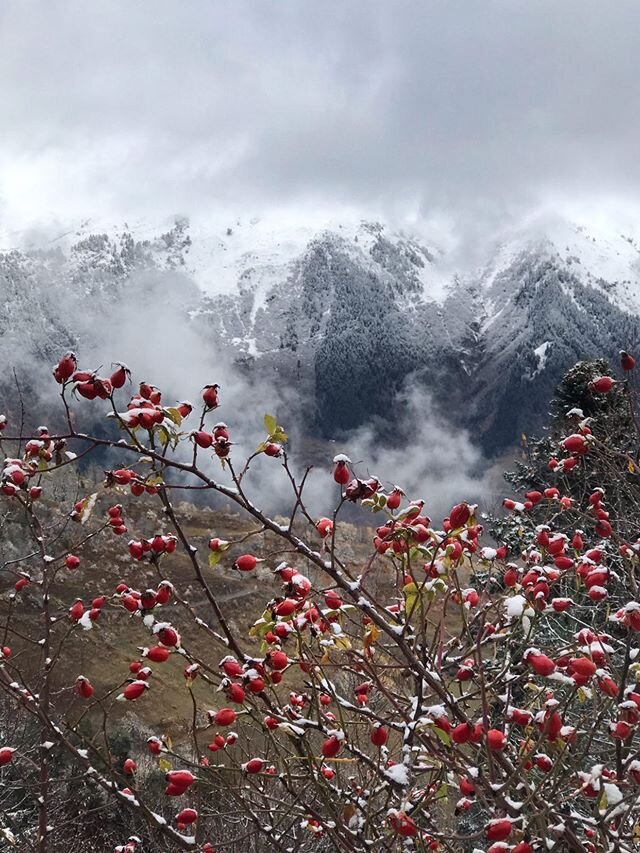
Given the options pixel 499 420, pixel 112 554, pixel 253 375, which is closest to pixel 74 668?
pixel 112 554

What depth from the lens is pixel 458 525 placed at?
7.55 feet

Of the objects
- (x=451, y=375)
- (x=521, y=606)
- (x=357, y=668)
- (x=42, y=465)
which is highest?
(x=451, y=375)

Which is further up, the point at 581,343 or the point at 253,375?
the point at 253,375

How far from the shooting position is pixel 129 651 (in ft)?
96.1

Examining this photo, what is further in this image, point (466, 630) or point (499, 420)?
point (499, 420)

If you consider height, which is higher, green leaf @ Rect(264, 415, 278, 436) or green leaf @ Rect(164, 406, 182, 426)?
green leaf @ Rect(164, 406, 182, 426)

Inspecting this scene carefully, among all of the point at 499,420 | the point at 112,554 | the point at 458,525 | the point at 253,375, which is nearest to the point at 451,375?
the point at 499,420

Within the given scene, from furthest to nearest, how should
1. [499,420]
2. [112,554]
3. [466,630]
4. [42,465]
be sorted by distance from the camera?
[499,420]
[112,554]
[466,630]
[42,465]

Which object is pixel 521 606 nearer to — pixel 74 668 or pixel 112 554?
pixel 74 668

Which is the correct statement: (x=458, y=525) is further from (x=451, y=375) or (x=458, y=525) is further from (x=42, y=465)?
(x=451, y=375)

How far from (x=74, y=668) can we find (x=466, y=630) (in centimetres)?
2801

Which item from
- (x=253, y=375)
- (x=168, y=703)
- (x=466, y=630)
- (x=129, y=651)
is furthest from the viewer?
(x=253, y=375)

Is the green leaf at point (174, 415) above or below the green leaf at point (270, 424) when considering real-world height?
above

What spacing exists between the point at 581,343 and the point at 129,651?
150 meters
